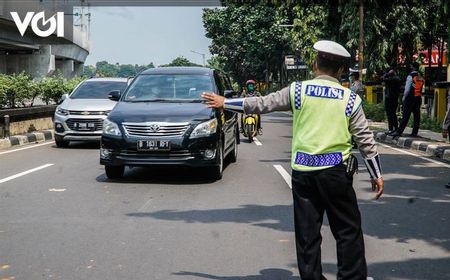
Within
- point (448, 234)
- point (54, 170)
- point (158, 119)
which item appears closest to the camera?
point (448, 234)

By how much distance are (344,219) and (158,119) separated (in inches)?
213

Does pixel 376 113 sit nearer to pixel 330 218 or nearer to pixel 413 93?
pixel 413 93

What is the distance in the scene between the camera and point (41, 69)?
49.6 meters

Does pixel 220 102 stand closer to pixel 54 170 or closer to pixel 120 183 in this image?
pixel 120 183

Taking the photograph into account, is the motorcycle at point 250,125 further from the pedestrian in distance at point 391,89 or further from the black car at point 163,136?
the black car at point 163,136

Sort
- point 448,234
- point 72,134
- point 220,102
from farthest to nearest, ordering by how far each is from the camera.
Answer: point 72,134 → point 448,234 → point 220,102

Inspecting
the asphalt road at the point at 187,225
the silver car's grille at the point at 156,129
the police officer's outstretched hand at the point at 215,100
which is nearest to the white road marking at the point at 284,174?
the asphalt road at the point at 187,225

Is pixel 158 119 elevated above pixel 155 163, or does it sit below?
above

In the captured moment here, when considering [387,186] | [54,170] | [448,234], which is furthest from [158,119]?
[448,234]

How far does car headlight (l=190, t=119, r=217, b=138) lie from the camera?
9.22m

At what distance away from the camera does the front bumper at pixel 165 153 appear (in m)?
9.15

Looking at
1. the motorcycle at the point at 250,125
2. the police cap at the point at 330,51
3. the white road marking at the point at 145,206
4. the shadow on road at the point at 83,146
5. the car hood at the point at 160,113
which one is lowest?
the white road marking at the point at 145,206

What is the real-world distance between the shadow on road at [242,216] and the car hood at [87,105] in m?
7.69

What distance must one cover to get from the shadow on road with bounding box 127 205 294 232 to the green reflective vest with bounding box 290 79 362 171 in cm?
258
